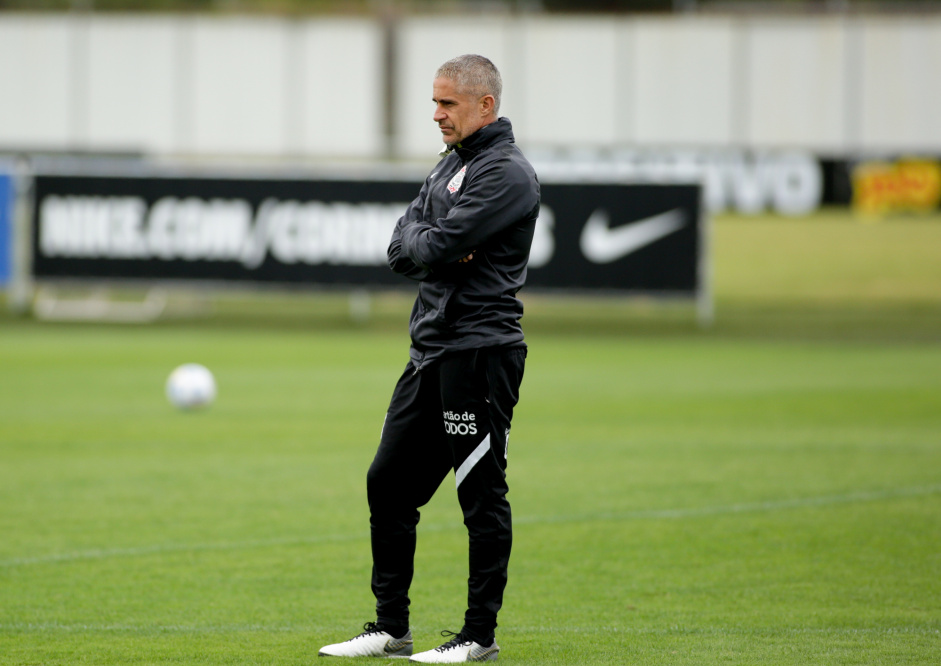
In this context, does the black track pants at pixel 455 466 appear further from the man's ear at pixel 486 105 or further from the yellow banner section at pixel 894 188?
the yellow banner section at pixel 894 188

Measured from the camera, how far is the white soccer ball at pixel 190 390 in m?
12.9

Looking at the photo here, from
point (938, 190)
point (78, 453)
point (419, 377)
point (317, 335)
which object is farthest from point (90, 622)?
point (938, 190)

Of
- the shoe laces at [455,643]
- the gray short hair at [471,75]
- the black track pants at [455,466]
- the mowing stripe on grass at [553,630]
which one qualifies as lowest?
the mowing stripe on grass at [553,630]

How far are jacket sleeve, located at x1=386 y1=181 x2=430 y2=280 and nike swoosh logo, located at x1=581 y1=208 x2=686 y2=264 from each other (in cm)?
1687

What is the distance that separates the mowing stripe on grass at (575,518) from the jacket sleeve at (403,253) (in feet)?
9.25

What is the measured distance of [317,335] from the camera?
22.9 metres

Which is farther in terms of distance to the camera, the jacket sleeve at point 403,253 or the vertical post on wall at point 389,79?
the vertical post on wall at point 389,79

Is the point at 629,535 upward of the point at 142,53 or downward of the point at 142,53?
downward

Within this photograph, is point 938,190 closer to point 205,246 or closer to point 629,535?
point 205,246

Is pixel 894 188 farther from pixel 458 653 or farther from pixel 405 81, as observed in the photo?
pixel 458 653

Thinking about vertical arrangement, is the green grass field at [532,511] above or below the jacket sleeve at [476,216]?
below

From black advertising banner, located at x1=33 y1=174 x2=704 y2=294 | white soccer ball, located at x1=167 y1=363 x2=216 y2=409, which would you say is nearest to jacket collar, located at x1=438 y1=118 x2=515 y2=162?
white soccer ball, located at x1=167 y1=363 x2=216 y2=409

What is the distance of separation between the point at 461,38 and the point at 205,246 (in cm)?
1276

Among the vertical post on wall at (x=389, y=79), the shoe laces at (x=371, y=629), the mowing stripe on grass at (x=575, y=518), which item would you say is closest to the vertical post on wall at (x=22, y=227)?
the vertical post on wall at (x=389, y=79)
